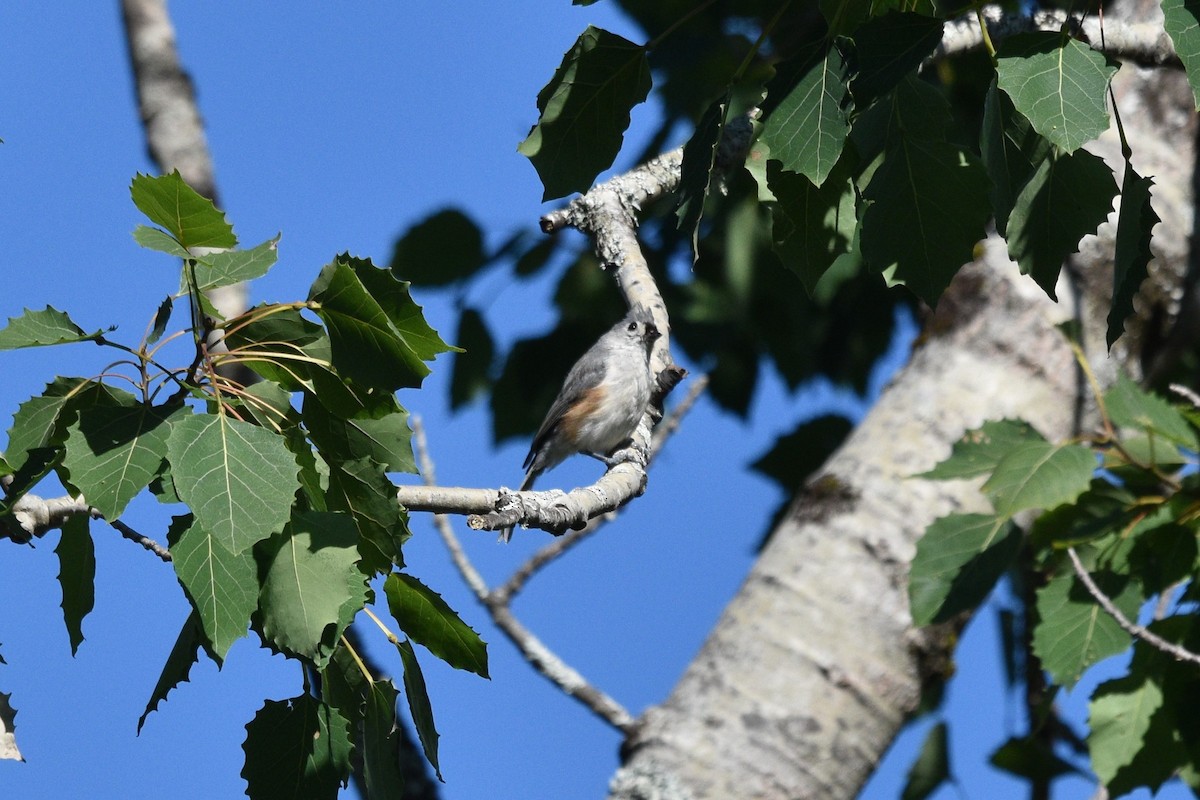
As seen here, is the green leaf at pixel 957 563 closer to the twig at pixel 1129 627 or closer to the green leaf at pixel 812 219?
the twig at pixel 1129 627

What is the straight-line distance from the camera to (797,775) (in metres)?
4.21

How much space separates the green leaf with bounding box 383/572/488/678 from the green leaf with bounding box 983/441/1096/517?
5.04ft

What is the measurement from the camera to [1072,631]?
335cm

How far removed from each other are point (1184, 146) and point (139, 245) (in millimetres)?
4974

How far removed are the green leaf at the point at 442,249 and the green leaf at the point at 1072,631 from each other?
3.32 metres

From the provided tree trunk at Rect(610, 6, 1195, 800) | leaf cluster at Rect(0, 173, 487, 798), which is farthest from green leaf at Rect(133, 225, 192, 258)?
tree trunk at Rect(610, 6, 1195, 800)

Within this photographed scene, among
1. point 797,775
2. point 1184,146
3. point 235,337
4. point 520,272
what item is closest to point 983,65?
point 1184,146

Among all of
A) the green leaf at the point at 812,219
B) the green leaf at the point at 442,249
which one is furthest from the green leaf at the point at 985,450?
the green leaf at the point at 442,249

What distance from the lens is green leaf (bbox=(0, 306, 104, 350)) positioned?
196cm

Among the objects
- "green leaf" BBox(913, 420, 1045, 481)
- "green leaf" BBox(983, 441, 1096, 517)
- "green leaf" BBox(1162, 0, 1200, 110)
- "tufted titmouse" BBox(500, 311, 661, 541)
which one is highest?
"tufted titmouse" BBox(500, 311, 661, 541)

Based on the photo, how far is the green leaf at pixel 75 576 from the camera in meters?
2.09

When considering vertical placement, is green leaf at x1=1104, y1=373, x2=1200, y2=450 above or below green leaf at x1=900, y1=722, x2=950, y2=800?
above

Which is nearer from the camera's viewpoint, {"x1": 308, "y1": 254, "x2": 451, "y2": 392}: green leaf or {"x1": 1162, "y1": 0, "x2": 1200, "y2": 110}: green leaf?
{"x1": 1162, "y1": 0, "x2": 1200, "y2": 110}: green leaf

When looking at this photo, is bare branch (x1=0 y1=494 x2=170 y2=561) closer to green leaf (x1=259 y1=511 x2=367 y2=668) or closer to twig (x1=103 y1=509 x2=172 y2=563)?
twig (x1=103 y1=509 x2=172 y2=563)
